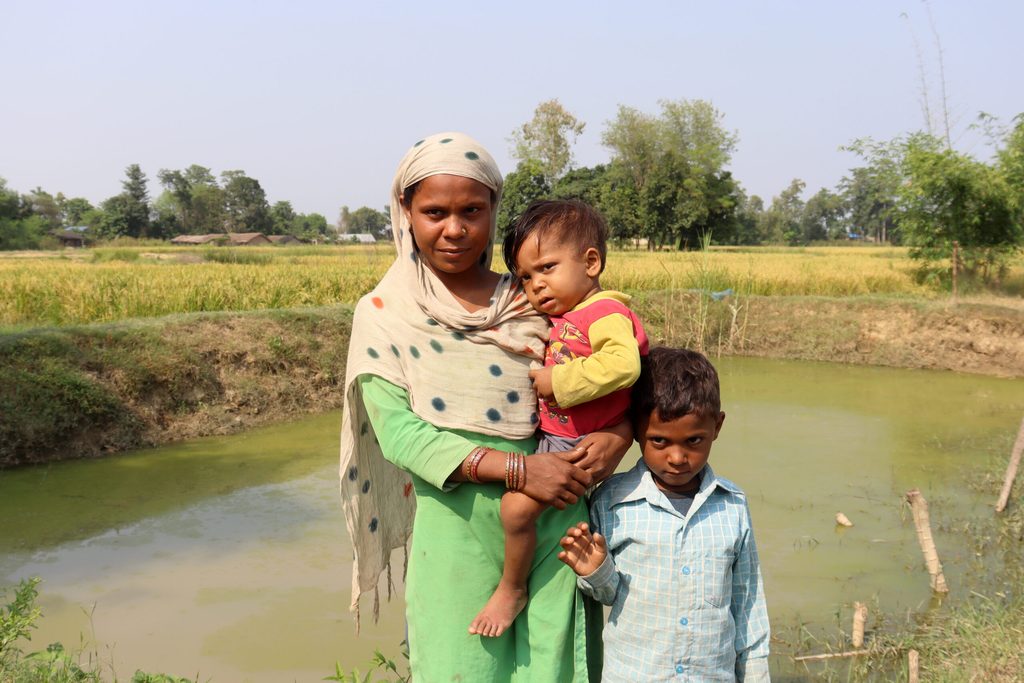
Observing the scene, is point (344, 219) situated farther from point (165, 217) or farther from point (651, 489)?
point (651, 489)

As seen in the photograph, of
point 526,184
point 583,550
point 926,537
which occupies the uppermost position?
point 526,184

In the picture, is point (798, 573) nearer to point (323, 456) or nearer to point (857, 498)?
point (857, 498)

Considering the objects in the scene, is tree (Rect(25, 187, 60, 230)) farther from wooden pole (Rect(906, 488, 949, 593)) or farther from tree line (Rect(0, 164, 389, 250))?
wooden pole (Rect(906, 488, 949, 593))

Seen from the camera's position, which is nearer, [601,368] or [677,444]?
[601,368]

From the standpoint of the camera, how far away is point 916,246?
13.0m

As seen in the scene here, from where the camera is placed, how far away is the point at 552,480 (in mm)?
1238

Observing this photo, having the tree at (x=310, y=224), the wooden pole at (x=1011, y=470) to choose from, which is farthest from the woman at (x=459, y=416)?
the tree at (x=310, y=224)

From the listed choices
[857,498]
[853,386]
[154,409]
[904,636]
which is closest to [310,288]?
[154,409]

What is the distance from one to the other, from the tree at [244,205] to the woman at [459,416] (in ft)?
155

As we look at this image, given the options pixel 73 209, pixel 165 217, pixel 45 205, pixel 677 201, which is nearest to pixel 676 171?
pixel 677 201

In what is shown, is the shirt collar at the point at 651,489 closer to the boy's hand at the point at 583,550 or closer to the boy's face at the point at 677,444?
the boy's face at the point at 677,444

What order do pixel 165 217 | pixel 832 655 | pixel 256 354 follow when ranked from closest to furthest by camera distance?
pixel 832 655
pixel 256 354
pixel 165 217

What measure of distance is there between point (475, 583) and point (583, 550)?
196 mm

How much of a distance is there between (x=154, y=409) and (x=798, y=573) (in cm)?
482
